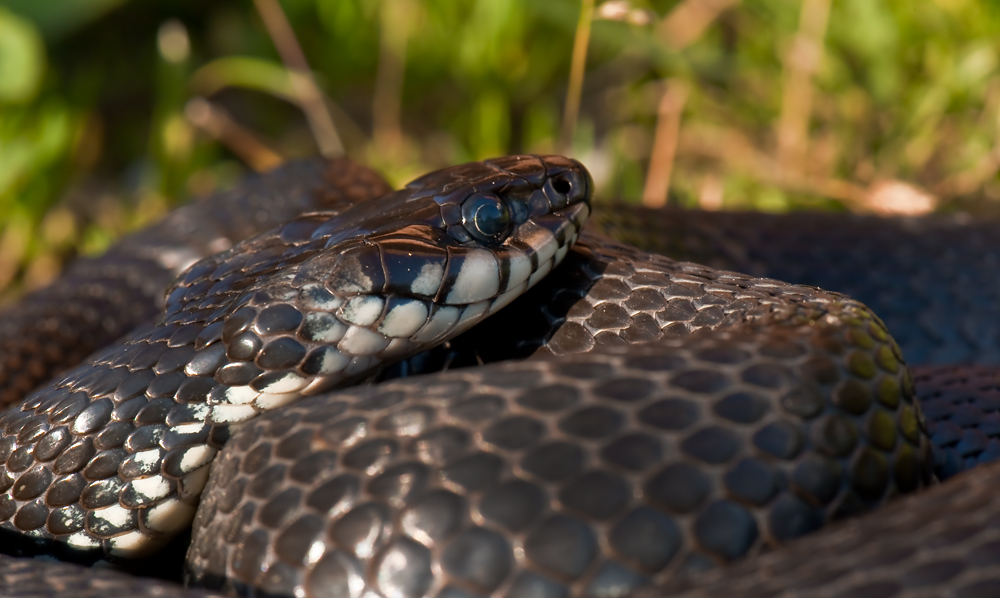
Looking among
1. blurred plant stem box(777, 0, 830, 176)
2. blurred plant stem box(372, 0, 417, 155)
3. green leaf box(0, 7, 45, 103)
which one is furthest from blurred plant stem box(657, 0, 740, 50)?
green leaf box(0, 7, 45, 103)

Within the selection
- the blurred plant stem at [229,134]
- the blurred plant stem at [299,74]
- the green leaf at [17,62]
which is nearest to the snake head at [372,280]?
the blurred plant stem at [299,74]

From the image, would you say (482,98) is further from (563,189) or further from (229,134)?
(563,189)

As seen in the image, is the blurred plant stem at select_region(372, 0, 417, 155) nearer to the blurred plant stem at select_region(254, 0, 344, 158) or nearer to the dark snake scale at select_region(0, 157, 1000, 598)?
the blurred plant stem at select_region(254, 0, 344, 158)

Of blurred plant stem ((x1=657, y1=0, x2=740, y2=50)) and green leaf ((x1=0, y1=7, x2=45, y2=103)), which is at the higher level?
blurred plant stem ((x1=657, y1=0, x2=740, y2=50))

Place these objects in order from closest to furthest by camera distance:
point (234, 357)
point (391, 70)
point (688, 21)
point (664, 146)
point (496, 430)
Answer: point (496, 430) < point (234, 357) < point (664, 146) < point (688, 21) < point (391, 70)

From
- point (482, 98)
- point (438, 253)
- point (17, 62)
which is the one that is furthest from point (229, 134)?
point (438, 253)

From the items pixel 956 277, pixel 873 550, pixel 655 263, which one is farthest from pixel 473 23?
pixel 873 550

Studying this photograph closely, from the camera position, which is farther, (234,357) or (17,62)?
(17,62)

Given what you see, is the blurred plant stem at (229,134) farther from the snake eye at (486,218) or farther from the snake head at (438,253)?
the snake eye at (486,218)
